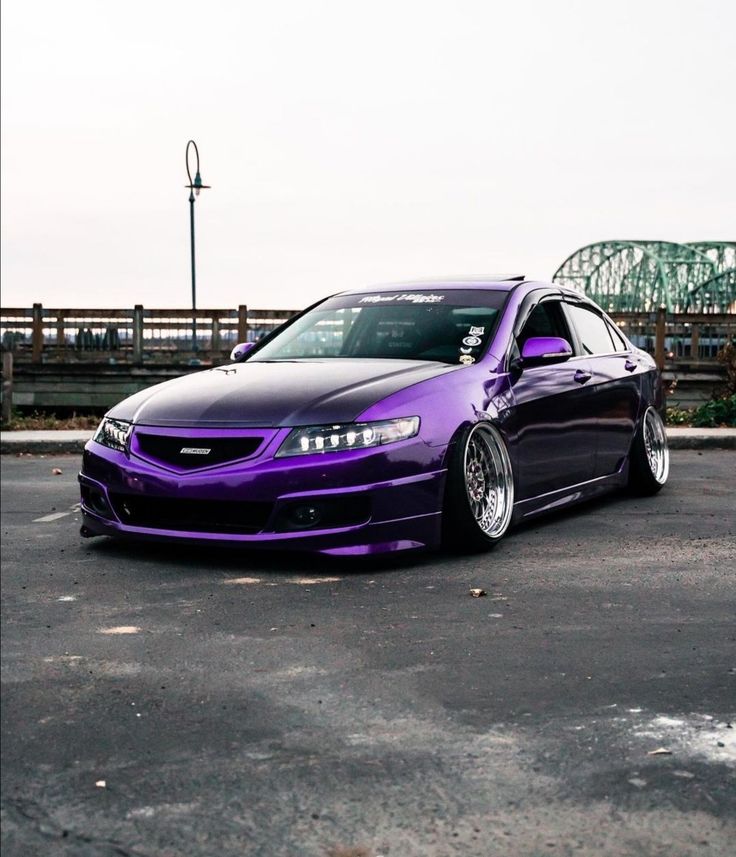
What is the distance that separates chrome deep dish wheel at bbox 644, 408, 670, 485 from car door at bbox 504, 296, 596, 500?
1168mm

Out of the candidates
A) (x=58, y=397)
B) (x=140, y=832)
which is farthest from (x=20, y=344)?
(x=140, y=832)

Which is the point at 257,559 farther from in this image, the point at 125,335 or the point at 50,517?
the point at 125,335

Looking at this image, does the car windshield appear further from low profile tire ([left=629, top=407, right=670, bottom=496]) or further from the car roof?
low profile tire ([left=629, top=407, right=670, bottom=496])

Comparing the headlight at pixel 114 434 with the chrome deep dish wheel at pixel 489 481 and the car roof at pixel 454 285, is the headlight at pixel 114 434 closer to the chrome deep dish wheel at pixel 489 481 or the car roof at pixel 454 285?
the chrome deep dish wheel at pixel 489 481

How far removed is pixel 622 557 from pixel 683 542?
0.68 metres

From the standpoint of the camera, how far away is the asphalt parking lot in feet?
10.3

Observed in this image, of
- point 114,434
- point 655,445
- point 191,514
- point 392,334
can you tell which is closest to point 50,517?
point 114,434

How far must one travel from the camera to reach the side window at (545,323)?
25.6ft

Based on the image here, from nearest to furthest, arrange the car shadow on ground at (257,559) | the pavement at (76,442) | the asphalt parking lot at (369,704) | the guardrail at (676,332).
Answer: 1. the asphalt parking lot at (369,704)
2. the car shadow on ground at (257,559)
3. the pavement at (76,442)
4. the guardrail at (676,332)

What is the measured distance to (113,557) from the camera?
275 inches

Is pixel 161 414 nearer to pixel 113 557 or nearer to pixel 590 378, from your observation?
pixel 113 557

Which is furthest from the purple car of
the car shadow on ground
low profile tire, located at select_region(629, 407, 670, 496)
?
low profile tire, located at select_region(629, 407, 670, 496)

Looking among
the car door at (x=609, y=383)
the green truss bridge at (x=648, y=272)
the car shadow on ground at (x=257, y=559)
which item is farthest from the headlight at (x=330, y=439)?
the green truss bridge at (x=648, y=272)

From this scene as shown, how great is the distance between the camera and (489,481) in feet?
23.1
